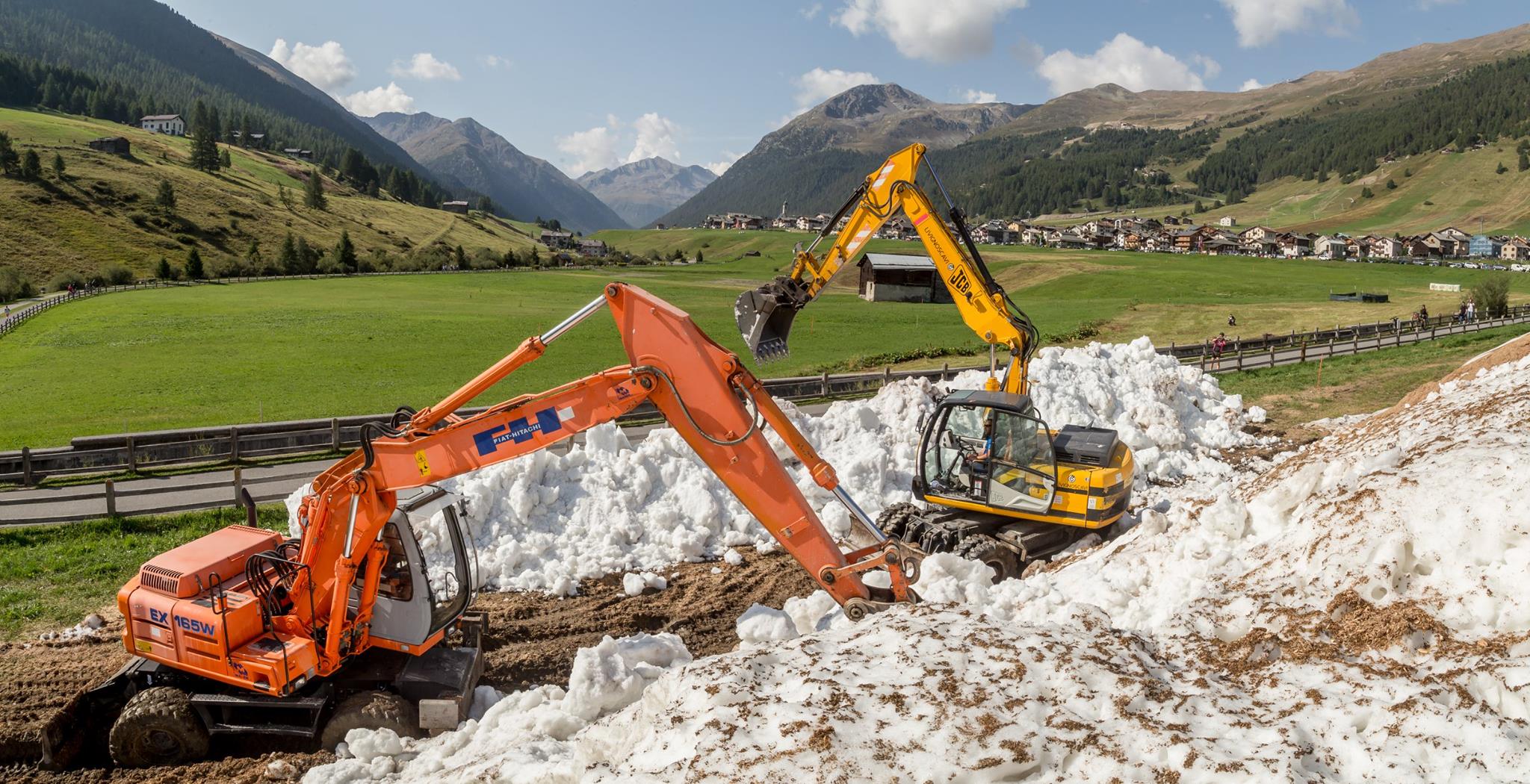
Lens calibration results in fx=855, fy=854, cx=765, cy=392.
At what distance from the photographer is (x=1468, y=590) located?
22.4 feet

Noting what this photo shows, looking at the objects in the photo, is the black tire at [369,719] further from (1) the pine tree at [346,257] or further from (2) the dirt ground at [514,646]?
(1) the pine tree at [346,257]

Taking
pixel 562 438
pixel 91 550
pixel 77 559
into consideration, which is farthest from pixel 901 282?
pixel 562 438

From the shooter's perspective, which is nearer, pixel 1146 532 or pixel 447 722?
pixel 447 722

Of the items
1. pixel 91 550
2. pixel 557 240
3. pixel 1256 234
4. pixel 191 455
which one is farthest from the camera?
pixel 557 240

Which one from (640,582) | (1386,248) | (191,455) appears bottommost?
(640,582)

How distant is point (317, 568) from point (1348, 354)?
40.0 m

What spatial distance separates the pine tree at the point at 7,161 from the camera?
9238 cm

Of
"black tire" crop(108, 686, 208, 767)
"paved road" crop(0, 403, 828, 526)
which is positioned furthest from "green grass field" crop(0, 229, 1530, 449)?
"black tire" crop(108, 686, 208, 767)

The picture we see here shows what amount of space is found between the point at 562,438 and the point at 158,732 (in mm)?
4855

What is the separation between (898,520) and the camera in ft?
45.8

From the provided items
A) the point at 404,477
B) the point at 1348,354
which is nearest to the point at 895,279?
the point at 1348,354

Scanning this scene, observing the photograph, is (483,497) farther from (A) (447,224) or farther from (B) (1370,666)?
(A) (447,224)

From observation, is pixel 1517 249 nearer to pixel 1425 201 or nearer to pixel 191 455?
pixel 1425 201

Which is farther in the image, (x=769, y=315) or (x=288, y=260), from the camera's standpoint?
(x=288, y=260)
